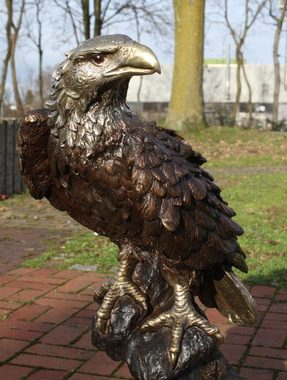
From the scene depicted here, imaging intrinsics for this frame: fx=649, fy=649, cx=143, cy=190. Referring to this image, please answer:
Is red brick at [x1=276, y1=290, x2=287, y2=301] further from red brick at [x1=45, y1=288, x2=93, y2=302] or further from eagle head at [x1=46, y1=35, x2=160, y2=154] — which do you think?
eagle head at [x1=46, y1=35, x2=160, y2=154]

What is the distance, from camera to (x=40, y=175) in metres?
2.71

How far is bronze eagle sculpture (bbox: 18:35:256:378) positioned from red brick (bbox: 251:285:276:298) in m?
2.50

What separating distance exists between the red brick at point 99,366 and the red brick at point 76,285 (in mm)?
1300

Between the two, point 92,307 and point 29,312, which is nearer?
point 29,312

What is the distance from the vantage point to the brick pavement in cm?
385

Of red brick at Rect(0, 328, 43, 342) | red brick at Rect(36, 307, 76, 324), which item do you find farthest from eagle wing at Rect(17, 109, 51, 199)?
red brick at Rect(36, 307, 76, 324)

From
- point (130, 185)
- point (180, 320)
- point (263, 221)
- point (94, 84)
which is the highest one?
point (94, 84)

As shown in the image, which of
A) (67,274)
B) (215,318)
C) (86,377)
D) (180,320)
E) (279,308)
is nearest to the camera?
(180,320)

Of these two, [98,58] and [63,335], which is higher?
[98,58]

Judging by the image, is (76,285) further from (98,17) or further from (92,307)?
(98,17)

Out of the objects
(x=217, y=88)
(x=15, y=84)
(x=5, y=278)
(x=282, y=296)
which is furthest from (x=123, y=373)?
(x=217, y=88)

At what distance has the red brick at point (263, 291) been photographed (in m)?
5.21

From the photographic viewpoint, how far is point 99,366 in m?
3.92

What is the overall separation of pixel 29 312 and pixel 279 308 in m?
1.88
